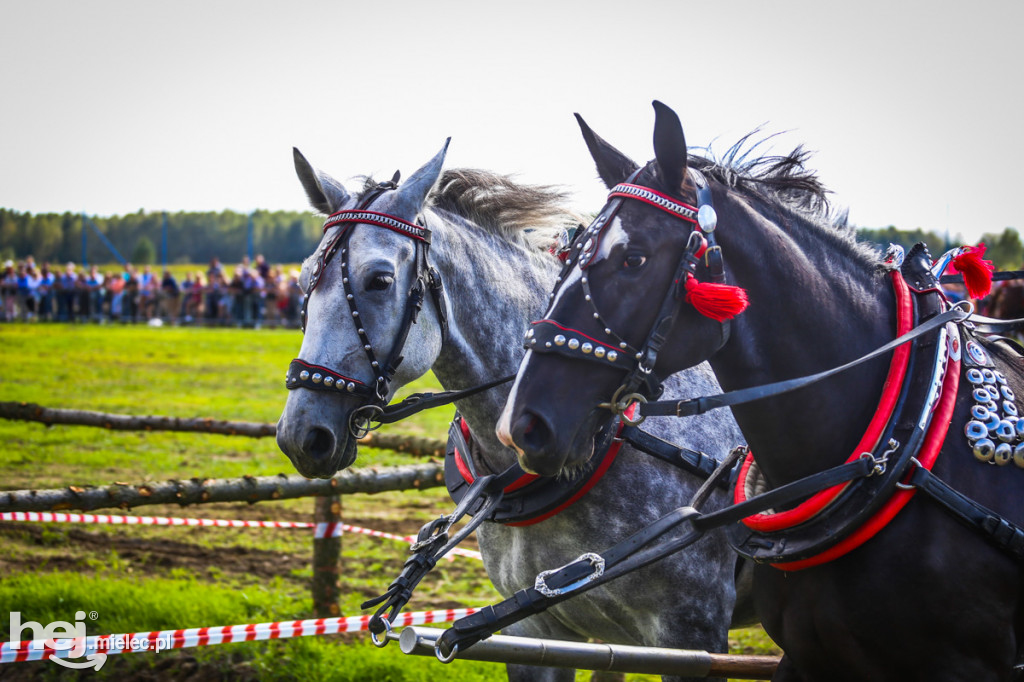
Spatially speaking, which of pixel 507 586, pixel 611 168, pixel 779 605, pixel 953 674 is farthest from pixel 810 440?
pixel 507 586

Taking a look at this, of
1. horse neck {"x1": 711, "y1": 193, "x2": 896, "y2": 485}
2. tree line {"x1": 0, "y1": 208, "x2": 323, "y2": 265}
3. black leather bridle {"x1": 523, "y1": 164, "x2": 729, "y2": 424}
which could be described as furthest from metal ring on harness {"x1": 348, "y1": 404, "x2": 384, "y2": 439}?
tree line {"x1": 0, "y1": 208, "x2": 323, "y2": 265}

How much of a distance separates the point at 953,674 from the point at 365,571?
5.12 meters

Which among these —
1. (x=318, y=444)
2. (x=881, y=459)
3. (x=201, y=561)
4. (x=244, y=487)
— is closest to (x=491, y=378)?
(x=318, y=444)

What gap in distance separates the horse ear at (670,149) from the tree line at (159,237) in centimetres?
2864

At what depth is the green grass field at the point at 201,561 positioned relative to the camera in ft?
15.9

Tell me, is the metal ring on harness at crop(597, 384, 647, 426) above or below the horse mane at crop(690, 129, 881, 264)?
below

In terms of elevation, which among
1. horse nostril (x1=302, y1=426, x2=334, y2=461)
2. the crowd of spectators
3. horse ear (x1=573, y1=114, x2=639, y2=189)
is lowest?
the crowd of spectators

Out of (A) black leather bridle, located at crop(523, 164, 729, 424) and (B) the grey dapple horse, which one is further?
(B) the grey dapple horse

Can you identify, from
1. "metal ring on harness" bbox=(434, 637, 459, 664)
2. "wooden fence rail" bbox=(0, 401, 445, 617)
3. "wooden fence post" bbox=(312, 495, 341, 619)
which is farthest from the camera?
"wooden fence post" bbox=(312, 495, 341, 619)

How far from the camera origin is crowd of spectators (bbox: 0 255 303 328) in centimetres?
2820

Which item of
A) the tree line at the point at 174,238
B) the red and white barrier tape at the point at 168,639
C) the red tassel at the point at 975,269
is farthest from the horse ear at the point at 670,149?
the tree line at the point at 174,238

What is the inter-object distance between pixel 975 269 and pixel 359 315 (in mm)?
2139

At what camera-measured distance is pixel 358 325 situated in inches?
121

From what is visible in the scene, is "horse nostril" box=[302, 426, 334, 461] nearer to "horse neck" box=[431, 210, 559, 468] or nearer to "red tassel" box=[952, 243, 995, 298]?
"horse neck" box=[431, 210, 559, 468]
